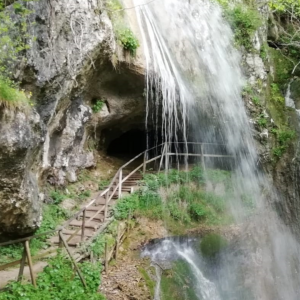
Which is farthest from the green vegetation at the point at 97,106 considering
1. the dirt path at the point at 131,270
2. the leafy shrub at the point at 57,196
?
the dirt path at the point at 131,270

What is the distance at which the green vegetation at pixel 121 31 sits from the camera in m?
9.73

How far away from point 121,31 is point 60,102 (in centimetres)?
300

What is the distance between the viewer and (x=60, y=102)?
28.3 feet

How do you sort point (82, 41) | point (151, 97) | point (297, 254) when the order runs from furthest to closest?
point (151, 97) < point (297, 254) < point (82, 41)

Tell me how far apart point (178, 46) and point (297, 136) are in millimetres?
5057

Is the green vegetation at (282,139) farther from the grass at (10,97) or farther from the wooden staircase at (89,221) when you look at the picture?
the grass at (10,97)

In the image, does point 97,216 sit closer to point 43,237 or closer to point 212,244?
point 43,237

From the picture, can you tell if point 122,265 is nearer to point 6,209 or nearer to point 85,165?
point 6,209

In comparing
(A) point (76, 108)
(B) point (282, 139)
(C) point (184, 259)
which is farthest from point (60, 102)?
(B) point (282, 139)

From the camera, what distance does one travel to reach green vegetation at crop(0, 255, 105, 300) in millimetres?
5117

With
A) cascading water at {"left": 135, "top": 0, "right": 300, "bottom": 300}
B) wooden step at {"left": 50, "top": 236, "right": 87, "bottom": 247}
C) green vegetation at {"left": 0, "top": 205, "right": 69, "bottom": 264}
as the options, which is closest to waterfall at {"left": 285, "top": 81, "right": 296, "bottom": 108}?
cascading water at {"left": 135, "top": 0, "right": 300, "bottom": 300}

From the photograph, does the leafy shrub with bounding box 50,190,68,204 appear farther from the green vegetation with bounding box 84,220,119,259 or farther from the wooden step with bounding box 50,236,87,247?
the green vegetation with bounding box 84,220,119,259

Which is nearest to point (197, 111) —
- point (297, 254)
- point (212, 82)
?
point (212, 82)

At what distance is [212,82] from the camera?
1135cm
